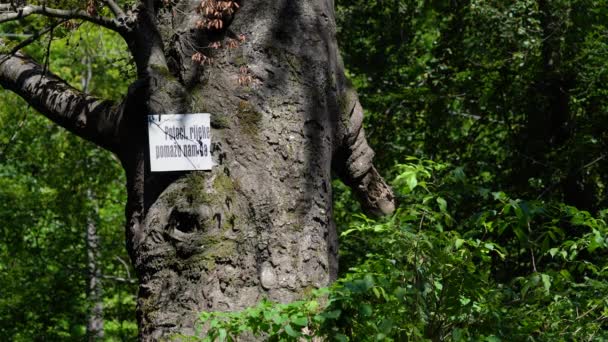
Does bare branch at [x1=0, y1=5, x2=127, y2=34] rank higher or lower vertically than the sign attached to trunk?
higher

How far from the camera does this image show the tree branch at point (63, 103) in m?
4.40

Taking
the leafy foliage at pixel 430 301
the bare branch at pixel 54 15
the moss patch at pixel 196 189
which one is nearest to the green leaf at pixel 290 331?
the leafy foliage at pixel 430 301

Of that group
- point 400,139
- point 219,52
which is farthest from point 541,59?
point 219,52

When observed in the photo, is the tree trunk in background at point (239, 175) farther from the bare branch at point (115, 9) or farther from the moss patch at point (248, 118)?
the bare branch at point (115, 9)

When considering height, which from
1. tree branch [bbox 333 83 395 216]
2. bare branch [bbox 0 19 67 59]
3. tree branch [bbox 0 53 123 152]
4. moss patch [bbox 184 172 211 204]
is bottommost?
moss patch [bbox 184 172 211 204]

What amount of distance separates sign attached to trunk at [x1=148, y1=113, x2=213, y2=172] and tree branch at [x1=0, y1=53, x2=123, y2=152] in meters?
0.36

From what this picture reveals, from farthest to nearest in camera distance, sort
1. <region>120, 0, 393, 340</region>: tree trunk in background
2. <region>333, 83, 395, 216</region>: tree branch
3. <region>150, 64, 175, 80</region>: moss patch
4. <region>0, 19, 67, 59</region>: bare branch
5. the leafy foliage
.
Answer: <region>333, 83, 395, 216</region>: tree branch < <region>0, 19, 67, 59</region>: bare branch < <region>150, 64, 175, 80</region>: moss patch < <region>120, 0, 393, 340</region>: tree trunk in background < the leafy foliage

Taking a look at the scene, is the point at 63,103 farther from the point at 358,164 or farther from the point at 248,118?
the point at 358,164

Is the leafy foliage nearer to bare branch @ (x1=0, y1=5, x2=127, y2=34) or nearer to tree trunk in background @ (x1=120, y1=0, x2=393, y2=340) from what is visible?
tree trunk in background @ (x1=120, y1=0, x2=393, y2=340)

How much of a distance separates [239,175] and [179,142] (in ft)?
1.01

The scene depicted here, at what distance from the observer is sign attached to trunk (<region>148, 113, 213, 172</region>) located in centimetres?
395

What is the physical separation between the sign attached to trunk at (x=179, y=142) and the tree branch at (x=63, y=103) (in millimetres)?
365

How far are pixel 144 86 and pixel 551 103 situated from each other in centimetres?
650

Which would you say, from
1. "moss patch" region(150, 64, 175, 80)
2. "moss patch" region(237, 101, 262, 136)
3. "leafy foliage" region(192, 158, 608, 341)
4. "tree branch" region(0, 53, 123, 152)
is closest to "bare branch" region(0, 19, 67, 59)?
"tree branch" region(0, 53, 123, 152)
